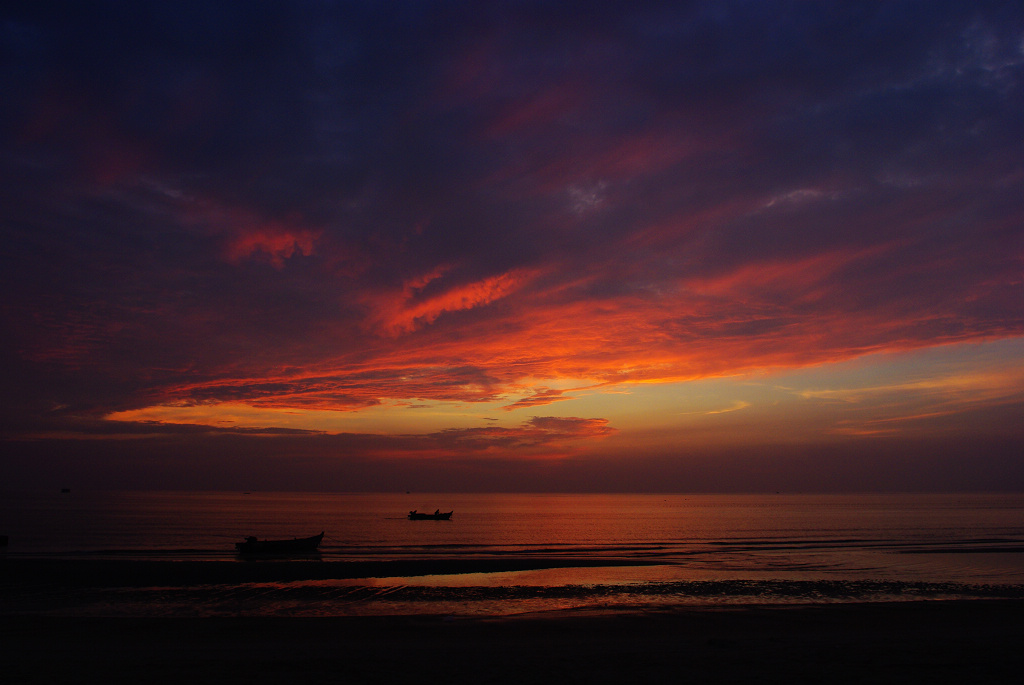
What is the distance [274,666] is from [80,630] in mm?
10849

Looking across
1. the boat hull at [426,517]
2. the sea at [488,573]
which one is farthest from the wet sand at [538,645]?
the boat hull at [426,517]

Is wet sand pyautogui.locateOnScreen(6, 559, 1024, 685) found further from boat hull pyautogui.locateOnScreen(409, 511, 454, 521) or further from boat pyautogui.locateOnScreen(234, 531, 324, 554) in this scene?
boat hull pyautogui.locateOnScreen(409, 511, 454, 521)

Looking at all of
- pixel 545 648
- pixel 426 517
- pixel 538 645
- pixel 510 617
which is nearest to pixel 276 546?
pixel 510 617

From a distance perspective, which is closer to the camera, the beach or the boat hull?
the beach

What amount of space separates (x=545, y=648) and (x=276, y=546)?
41605mm

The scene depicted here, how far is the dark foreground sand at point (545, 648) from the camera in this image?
14.8 meters

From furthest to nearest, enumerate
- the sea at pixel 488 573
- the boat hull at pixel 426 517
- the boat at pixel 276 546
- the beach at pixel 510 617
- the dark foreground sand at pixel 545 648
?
the boat hull at pixel 426 517, the boat at pixel 276 546, the sea at pixel 488 573, the beach at pixel 510 617, the dark foreground sand at pixel 545 648

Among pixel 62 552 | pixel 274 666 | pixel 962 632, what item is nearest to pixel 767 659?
pixel 962 632

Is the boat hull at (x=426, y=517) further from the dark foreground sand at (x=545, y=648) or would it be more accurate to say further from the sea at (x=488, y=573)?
the dark foreground sand at (x=545, y=648)

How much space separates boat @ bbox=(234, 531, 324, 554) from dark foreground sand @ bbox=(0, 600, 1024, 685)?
92.3 ft

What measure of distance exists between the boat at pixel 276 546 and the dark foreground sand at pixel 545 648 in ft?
92.3

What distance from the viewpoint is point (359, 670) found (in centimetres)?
1527

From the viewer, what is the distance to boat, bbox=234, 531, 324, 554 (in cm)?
5088

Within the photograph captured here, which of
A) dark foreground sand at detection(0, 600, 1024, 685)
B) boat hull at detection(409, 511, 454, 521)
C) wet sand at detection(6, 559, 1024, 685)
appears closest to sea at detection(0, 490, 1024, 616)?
wet sand at detection(6, 559, 1024, 685)
